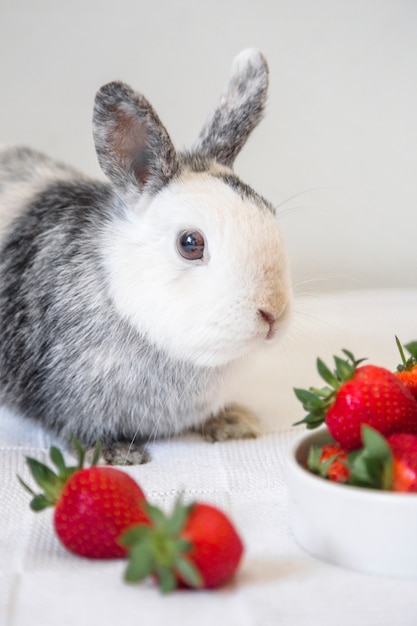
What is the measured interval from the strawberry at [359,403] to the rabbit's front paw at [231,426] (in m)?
0.40

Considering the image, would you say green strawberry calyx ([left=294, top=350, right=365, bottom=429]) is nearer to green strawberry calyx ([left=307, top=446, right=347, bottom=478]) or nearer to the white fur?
green strawberry calyx ([left=307, top=446, right=347, bottom=478])

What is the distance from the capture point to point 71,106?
2.06m

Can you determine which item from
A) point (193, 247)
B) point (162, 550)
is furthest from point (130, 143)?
point (162, 550)

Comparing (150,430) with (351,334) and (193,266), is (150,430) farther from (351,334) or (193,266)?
(351,334)

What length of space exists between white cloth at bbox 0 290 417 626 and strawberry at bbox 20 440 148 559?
0.7 inches

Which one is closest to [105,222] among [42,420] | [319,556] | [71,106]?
[42,420]

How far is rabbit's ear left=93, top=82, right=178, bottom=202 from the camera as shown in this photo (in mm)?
1171

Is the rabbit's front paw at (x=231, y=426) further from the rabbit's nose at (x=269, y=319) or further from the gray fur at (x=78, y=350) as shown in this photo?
the rabbit's nose at (x=269, y=319)

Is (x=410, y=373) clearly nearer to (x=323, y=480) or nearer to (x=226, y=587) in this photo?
(x=323, y=480)

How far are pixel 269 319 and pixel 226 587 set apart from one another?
40 cm

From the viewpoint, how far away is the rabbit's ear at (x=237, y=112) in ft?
4.33

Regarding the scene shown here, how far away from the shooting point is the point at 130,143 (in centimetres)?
122

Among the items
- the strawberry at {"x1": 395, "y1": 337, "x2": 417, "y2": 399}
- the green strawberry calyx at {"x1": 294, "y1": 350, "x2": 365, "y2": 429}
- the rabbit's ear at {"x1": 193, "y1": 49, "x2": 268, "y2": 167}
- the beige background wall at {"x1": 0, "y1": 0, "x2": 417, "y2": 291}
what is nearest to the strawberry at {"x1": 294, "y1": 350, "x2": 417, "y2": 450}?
the green strawberry calyx at {"x1": 294, "y1": 350, "x2": 365, "y2": 429}

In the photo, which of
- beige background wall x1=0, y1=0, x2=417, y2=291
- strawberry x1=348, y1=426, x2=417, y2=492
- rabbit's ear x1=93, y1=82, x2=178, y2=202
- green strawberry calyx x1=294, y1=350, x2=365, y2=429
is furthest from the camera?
beige background wall x1=0, y1=0, x2=417, y2=291
